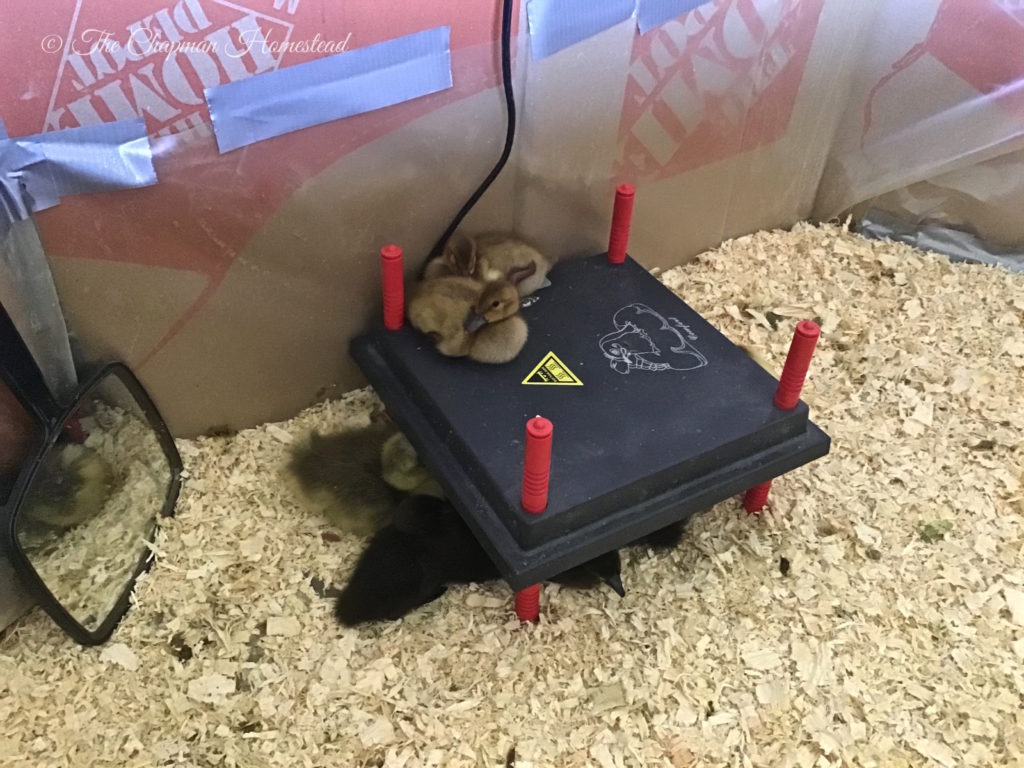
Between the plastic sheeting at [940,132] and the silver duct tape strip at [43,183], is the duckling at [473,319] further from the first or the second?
the plastic sheeting at [940,132]

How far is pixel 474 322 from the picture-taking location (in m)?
1.34

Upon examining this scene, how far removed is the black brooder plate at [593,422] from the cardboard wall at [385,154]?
0.18 m

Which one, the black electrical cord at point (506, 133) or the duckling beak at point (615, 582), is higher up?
the black electrical cord at point (506, 133)

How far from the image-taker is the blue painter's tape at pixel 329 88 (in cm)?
120

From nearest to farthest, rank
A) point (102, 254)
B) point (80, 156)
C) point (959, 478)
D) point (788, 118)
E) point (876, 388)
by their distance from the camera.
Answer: point (80, 156) → point (102, 254) → point (959, 478) → point (876, 388) → point (788, 118)

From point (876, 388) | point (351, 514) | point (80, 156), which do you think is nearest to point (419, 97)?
point (80, 156)

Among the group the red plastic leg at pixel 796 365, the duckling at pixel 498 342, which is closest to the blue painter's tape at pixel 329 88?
the duckling at pixel 498 342

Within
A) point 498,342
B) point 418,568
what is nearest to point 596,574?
point 418,568

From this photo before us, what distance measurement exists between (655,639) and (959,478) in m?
0.66

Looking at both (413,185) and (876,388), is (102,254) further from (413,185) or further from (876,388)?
(876,388)

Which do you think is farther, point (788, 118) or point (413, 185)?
point (788, 118)

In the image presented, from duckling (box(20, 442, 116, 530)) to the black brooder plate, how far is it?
1.46ft

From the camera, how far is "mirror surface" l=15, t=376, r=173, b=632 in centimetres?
126

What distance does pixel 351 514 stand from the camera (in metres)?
1.45
